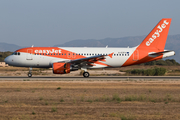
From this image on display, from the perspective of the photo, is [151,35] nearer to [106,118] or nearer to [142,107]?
[142,107]

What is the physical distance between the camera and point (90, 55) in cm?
3994

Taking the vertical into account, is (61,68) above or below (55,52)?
below

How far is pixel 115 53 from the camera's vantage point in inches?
1601

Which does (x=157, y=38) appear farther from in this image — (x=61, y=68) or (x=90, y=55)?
(x=61, y=68)

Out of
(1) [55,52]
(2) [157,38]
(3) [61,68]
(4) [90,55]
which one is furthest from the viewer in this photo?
(2) [157,38]

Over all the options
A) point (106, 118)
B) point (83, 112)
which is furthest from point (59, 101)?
point (106, 118)

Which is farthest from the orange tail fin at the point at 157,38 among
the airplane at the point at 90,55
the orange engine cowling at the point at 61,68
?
the orange engine cowling at the point at 61,68

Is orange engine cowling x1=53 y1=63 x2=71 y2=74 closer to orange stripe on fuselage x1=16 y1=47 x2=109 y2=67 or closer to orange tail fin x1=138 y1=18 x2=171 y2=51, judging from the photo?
orange stripe on fuselage x1=16 y1=47 x2=109 y2=67

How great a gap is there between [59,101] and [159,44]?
87.7 ft

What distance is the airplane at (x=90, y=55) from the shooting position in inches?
1531

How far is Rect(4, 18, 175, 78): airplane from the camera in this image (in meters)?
38.9

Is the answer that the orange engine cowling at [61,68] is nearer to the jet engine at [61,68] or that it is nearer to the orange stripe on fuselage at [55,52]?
the jet engine at [61,68]

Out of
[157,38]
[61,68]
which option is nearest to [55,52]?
[61,68]

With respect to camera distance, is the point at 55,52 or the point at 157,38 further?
the point at 157,38
